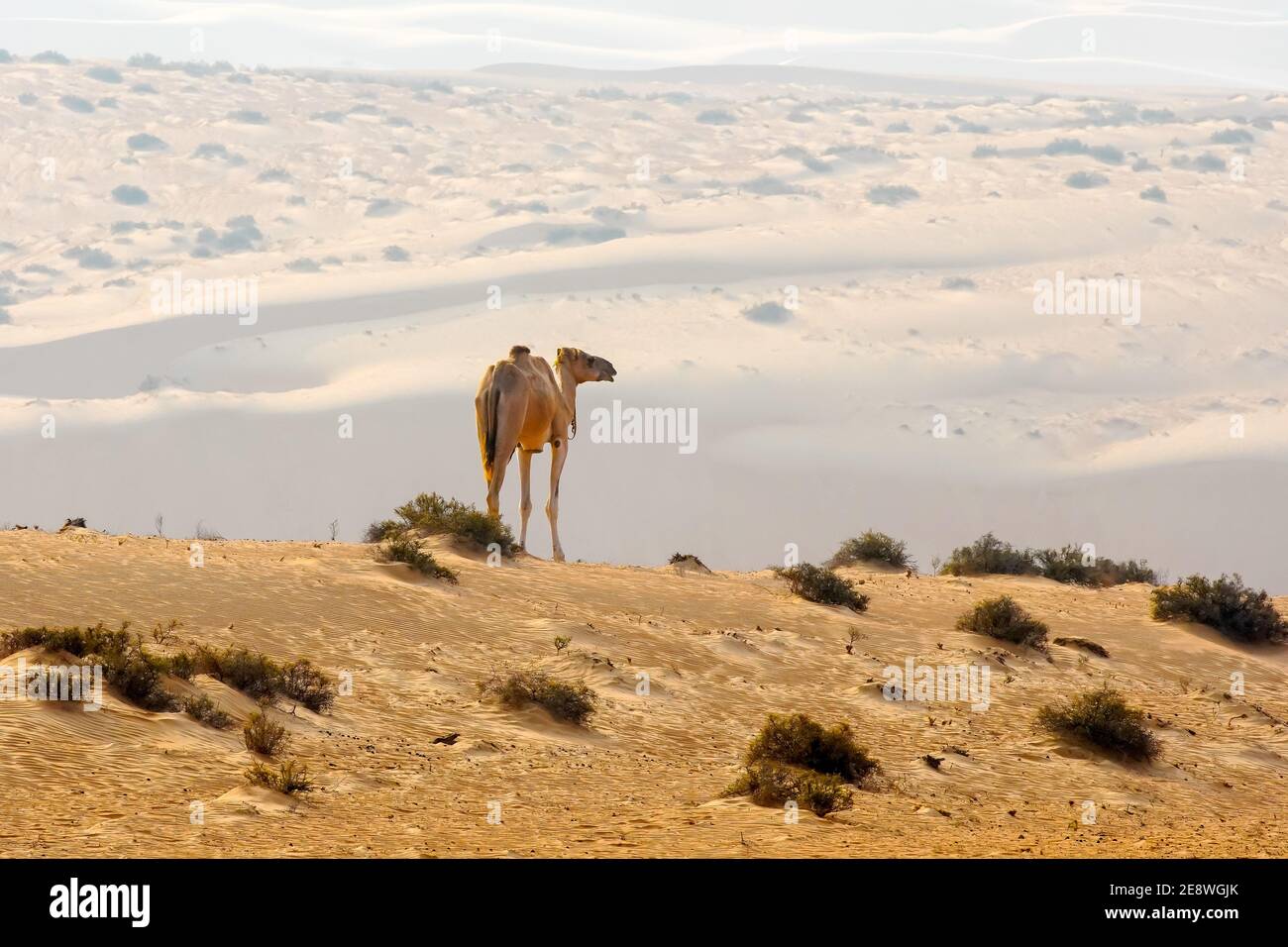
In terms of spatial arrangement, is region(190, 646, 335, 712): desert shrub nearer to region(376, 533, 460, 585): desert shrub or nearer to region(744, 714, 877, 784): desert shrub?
region(744, 714, 877, 784): desert shrub

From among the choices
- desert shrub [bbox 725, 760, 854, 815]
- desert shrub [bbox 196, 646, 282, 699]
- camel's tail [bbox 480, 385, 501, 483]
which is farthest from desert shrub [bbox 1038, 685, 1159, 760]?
camel's tail [bbox 480, 385, 501, 483]

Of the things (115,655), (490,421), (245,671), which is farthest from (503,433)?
(115,655)

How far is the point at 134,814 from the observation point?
38.9 ft

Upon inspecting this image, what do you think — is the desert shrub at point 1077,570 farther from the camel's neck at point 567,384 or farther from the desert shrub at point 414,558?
the desert shrub at point 414,558

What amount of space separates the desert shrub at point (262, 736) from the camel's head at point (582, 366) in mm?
15977

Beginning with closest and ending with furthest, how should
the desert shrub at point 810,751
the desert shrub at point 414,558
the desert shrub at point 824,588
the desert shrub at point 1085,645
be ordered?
the desert shrub at point 810,751 < the desert shrub at point 414,558 < the desert shrub at point 1085,645 < the desert shrub at point 824,588

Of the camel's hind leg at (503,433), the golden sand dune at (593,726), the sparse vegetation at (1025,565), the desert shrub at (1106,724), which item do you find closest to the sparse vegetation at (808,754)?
the golden sand dune at (593,726)

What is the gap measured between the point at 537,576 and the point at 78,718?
10.4 m

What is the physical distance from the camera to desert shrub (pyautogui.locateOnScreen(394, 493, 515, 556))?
25.5 m

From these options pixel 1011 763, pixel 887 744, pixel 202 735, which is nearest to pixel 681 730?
pixel 887 744

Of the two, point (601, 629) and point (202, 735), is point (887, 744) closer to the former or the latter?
point (601, 629)

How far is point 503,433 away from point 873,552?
33.0 feet

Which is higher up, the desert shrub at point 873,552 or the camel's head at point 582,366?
the camel's head at point 582,366

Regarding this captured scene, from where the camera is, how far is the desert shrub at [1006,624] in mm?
23375
